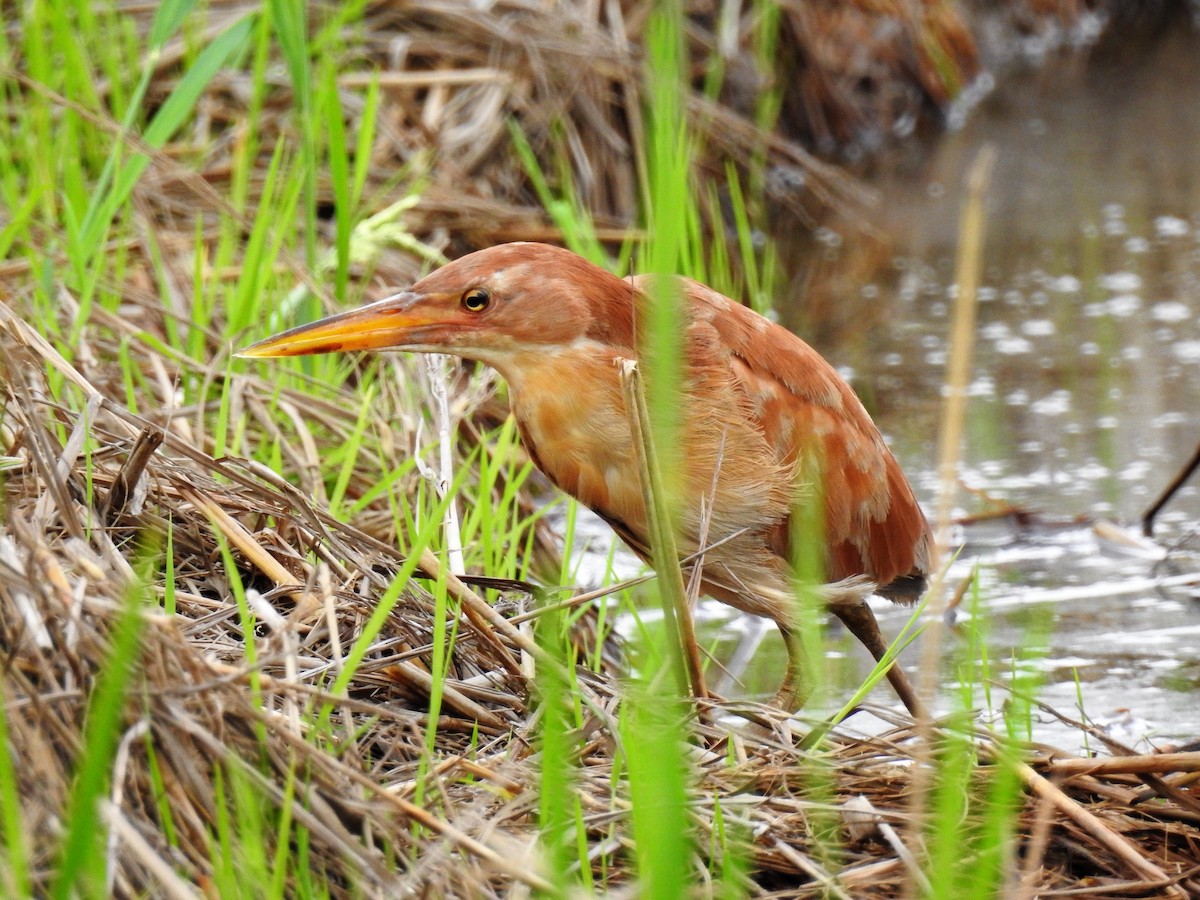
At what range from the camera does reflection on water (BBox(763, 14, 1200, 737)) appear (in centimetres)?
366

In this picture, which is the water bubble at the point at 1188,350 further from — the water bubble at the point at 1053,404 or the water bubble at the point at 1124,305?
the water bubble at the point at 1053,404

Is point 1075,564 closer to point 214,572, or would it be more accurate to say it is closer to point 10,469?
point 214,572

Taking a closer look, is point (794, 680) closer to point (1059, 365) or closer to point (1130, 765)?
point (1130, 765)

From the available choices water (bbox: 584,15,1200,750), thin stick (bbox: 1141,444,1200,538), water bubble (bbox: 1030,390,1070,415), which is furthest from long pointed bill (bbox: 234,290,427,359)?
water bubble (bbox: 1030,390,1070,415)

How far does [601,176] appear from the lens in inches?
238

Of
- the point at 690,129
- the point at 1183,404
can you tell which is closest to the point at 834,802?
the point at 1183,404

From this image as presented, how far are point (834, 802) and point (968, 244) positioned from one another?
3.58ft

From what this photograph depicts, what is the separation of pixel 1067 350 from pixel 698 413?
2.80 meters

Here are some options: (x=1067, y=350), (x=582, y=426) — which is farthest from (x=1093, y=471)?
(x=582, y=426)

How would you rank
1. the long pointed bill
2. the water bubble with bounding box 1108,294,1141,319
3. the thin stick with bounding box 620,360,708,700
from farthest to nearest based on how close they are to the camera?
the water bubble with bounding box 1108,294,1141,319
the long pointed bill
the thin stick with bounding box 620,360,708,700

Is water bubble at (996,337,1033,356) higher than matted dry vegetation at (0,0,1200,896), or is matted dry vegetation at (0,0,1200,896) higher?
matted dry vegetation at (0,0,1200,896)

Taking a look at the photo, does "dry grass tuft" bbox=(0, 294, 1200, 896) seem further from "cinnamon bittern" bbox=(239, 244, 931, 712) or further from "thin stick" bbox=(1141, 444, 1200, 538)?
"thin stick" bbox=(1141, 444, 1200, 538)

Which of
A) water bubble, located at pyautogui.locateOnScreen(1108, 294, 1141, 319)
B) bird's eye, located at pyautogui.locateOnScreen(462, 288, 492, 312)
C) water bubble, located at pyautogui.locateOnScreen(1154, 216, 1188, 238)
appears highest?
bird's eye, located at pyautogui.locateOnScreen(462, 288, 492, 312)

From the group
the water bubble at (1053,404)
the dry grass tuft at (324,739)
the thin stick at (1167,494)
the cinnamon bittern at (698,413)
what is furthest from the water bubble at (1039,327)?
the dry grass tuft at (324,739)
